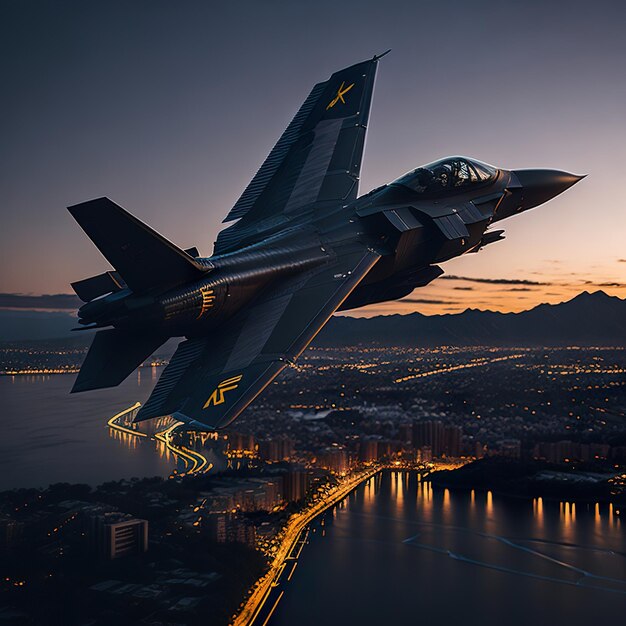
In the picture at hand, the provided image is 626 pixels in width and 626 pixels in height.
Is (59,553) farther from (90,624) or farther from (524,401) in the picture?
(524,401)

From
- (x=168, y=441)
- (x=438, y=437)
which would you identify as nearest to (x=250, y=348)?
(x=168, y=441)

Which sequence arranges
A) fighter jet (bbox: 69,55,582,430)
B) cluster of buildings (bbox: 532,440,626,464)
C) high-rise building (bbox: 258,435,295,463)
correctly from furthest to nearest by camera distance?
1. cluster of buildings (bbox: 532,440,626,464)
2. high-rise building (bbox: 258,435,295,463)
3. fighter jet (bbox: 69,55,582,430)

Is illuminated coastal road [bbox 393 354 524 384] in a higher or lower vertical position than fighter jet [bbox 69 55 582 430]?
lower

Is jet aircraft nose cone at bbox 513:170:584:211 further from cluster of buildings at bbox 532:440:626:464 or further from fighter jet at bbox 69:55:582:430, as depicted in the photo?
cluster of buildings at bbox 532:440:626:464

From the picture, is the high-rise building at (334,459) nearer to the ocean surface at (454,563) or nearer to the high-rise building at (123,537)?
the ocean surface at (454,563)

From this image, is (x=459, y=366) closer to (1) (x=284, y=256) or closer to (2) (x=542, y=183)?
(2) (x=542, y=183)

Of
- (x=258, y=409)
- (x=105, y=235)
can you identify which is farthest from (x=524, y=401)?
(x=105, y=235)

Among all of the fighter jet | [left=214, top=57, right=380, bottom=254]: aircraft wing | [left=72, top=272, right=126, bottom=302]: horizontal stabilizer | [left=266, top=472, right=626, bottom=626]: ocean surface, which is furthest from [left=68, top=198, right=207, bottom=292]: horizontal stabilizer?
[left=266, top=472, right=626, bottom=626]: ocean surface

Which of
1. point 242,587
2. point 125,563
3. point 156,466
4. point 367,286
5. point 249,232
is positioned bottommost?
point 242,587
